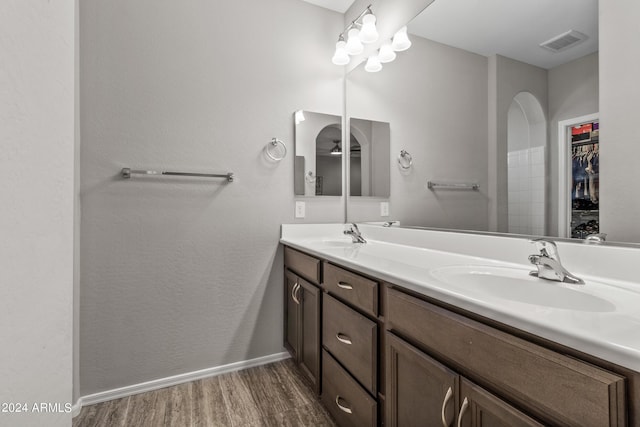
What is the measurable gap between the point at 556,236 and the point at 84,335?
2201 mm

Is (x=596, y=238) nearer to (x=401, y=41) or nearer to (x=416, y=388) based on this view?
(x=416, y=388)

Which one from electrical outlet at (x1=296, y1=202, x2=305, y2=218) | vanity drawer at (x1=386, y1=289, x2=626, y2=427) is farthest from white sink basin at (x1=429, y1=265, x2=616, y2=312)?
electrical outlet at (x1=296, y1=202, x2=305, y2=218)

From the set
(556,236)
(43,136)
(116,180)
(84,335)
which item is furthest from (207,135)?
(556,236)

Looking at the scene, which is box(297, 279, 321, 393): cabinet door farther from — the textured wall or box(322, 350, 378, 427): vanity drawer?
the textured wall

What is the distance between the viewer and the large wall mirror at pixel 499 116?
0.97 metres

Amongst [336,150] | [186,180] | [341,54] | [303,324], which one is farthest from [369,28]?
[303,324]

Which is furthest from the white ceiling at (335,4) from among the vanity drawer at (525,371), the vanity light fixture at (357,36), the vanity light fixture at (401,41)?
the vanity drawer at (525,371)

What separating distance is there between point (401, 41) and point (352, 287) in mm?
1442

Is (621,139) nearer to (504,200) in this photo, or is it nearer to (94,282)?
(504,200)

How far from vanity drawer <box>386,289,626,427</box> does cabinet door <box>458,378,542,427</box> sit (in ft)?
0.06

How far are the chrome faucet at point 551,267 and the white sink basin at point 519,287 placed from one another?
2cm

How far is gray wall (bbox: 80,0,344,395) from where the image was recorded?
5.40 feet

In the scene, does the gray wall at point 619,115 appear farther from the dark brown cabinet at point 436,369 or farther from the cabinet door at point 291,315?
the cabinet door at point 291,315

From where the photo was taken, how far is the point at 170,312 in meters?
1.80
